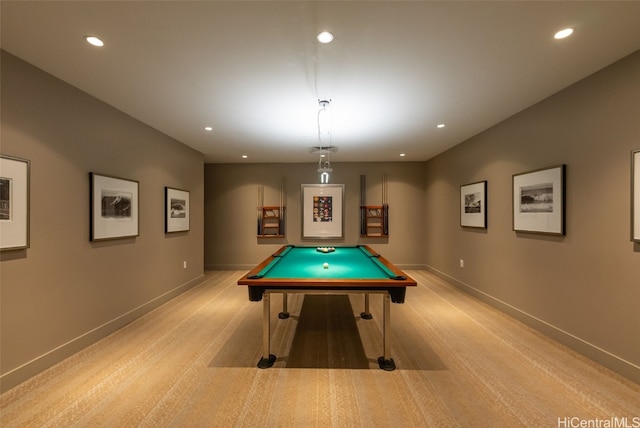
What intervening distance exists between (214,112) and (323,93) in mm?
1416

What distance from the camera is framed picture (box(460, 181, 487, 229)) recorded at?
13.6 feet

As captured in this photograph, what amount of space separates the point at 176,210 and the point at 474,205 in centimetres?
489

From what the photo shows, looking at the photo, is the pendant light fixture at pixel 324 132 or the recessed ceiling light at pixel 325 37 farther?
the pendant light fixture at pixel 324 132

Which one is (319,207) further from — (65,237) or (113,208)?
(65,237)

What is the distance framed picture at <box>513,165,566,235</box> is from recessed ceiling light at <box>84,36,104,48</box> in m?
4.20

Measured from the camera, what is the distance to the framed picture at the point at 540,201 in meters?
2.80

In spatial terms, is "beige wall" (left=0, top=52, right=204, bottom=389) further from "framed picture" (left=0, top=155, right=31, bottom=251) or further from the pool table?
the pool table

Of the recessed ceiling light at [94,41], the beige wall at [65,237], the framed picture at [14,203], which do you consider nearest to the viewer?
the recessed ceiling light at [94,41]

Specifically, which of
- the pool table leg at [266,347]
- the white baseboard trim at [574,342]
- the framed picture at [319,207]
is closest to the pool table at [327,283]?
the pool table leg at [266,347]

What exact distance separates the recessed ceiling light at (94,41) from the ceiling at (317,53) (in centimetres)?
4

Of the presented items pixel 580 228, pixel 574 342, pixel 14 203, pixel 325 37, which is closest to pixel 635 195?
pixel 580 228

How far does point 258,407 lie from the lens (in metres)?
1.89

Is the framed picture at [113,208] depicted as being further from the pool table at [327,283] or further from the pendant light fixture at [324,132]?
the pendant light fixture at [324,132]

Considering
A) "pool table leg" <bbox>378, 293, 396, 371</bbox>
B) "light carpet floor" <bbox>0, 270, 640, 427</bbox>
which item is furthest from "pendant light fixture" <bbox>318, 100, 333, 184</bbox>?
"light carpet floor" <bbox>0, 270, 640, 427</bbox>
